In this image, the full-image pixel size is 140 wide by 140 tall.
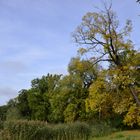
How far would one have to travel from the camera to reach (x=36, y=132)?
24.0 m

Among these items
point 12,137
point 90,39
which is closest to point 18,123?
point 12,137

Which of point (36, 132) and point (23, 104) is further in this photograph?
point (23, 104)

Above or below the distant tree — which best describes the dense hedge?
below

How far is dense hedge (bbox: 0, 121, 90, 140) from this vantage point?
22.3m

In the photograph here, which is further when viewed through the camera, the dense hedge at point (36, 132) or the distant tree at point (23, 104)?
the distant tree at point (23, 104)

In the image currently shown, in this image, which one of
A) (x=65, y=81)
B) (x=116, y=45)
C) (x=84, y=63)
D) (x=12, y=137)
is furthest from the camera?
(x=65, y=81)

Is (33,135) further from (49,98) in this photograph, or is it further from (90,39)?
(49,98)

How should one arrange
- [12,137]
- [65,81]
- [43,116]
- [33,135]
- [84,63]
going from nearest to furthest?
[12,137], [33,135], [84,63], [65,81], [43,116]

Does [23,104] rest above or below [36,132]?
above

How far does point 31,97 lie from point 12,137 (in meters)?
53.9

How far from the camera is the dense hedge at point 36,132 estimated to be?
22.3 m

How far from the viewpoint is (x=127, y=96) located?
102 ft

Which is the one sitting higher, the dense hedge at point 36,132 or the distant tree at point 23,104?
the distant tree at point 23,104

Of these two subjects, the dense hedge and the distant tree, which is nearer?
the dense hedge
